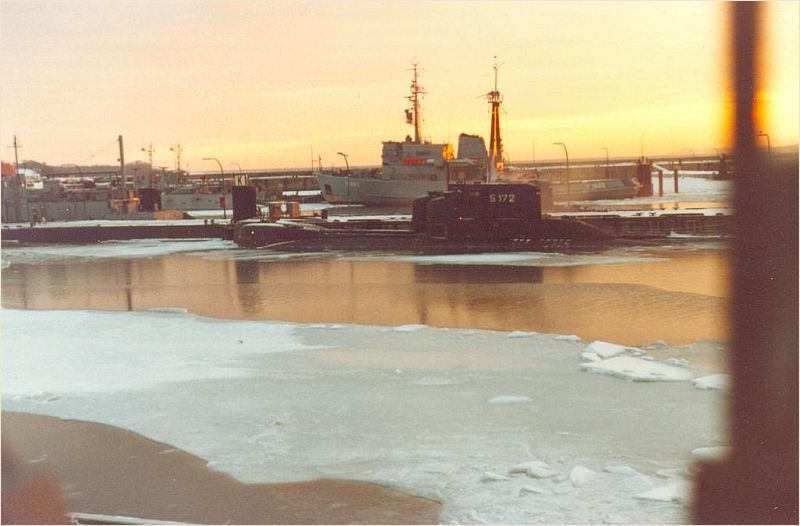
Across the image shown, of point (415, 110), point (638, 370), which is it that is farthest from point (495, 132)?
point (638, 370)

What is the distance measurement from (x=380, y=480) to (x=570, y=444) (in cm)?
187

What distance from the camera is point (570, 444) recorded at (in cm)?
780

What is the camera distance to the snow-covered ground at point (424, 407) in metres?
6.87

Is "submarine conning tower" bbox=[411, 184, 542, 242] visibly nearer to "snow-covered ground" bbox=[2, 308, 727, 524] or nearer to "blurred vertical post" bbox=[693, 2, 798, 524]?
"snow-covered ground" bbox=[2, 308, 727, 524]

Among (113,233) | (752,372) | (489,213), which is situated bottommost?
(113,233)

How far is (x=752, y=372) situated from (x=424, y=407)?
4.16 meters

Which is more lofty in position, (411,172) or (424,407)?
(411,172)

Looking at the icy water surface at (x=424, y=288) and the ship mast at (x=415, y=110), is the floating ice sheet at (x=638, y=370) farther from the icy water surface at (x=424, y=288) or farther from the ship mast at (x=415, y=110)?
the ship mast at (x=415, y=110)

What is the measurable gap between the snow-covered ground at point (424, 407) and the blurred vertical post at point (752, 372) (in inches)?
11.7

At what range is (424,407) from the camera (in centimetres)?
924

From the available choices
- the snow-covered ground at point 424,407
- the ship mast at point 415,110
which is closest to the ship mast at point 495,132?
the ship mast at point 415,110

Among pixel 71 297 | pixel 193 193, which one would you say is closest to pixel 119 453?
pixel 71 297

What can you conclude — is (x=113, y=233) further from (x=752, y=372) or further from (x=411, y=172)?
(x=752, y=372)

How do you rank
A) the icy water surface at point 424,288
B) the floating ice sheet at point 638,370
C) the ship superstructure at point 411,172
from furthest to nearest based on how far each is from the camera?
the ship superstructure at point 411,172 < the icy water surface at point 424,288 < the floating ice sheet at point 638,370
